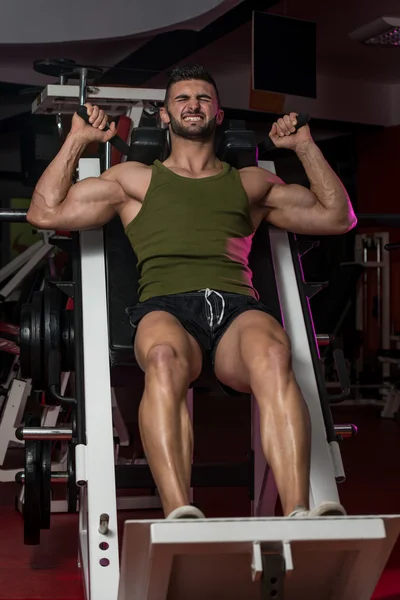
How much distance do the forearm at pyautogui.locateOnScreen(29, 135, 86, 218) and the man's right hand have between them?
5 centimetres

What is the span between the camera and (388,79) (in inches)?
329

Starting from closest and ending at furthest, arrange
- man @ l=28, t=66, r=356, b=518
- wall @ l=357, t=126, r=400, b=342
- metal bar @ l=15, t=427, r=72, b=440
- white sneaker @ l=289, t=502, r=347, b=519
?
white sneaker @ l=289, t=502, r=347, b=519 → man @ l=28, t=66, r=356, b=518 → metal bar @ l=15, t=427, r=72, b=440 → wall @ l=357, t=126, r=400, b=342

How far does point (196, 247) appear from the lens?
2.28m

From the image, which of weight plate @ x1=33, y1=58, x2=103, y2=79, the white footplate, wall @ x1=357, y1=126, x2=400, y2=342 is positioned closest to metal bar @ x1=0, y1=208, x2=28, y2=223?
weight plate @ x1=33, y1=58, x2=103, y2=79

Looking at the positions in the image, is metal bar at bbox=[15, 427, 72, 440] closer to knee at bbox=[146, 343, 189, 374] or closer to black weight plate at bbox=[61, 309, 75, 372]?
black weight plate at bbox=[61, 309, 75, 372]

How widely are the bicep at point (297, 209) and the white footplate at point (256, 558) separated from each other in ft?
3.37

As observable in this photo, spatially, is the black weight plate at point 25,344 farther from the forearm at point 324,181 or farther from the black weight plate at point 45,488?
the forearm at point 324,181

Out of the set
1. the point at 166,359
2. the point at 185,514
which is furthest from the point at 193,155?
the point at 185,514

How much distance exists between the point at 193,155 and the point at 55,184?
1.26ft

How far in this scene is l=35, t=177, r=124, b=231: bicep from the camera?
236 centimetres

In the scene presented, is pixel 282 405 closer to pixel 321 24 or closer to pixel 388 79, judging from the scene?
pixel 321 24

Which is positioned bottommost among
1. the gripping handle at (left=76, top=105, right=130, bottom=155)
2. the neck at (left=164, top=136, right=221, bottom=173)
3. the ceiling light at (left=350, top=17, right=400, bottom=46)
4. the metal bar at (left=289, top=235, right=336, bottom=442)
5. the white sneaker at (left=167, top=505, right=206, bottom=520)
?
the white sneaker at (left=167, top=505, right=206, bottom=520)

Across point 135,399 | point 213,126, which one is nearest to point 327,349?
point 135,399

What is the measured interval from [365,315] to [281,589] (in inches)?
248
